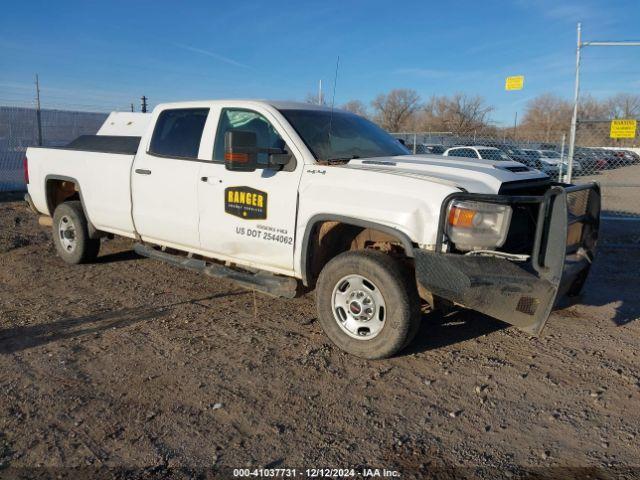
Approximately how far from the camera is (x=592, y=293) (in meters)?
6.03

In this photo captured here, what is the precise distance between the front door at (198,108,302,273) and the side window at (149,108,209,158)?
0.31 metres

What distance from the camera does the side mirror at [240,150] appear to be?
4.32 metres

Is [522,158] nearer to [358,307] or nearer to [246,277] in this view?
[246,277]

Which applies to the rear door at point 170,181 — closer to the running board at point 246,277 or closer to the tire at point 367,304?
the running board at point 246,277

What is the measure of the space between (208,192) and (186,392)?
2.04 metres

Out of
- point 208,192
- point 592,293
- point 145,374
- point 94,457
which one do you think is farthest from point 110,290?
point 592,293

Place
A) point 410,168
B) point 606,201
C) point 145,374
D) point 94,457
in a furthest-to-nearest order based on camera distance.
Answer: point 606,201 < point 410,168 < point 145,374 < point 94,457

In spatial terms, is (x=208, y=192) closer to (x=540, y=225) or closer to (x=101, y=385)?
(x=101, y=385)

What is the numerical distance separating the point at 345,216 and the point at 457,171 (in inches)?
35.1

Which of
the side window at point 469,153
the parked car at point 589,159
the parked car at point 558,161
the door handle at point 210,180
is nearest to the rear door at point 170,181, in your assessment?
the door handle at point 210,180

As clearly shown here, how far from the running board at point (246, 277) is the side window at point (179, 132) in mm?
1027

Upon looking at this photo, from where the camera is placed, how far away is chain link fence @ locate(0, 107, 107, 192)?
1515cm

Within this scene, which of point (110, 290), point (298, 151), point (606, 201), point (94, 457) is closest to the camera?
point (94, 457)

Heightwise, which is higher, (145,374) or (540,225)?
(540,225)
